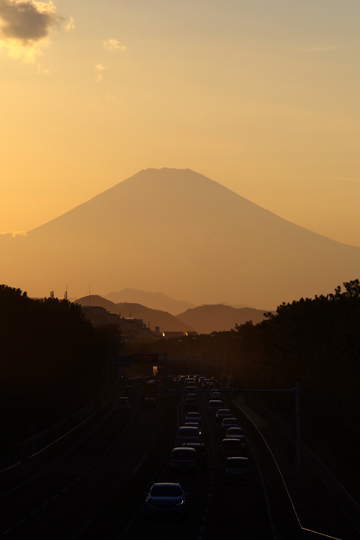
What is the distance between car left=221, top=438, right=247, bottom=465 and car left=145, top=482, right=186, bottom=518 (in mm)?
26391

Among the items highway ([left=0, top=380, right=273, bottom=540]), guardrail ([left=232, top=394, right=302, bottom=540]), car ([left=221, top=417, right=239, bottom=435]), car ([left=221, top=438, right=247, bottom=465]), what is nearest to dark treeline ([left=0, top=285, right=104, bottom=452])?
highway ([left=0, top=380, right=273, bottom=540])

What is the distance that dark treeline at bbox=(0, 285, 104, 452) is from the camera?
97.3 metres

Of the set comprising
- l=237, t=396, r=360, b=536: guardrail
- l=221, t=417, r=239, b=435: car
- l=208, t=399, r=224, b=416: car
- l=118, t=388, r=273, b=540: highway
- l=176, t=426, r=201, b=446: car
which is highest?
l=208, t=399, r=224, b=416: car

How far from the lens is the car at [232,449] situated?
6600cm

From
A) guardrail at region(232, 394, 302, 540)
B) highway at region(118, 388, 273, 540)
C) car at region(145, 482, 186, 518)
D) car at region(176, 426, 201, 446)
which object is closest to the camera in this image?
highway at region(118, 388, 273, 540)

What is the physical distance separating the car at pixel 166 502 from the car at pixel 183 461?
59.0ft

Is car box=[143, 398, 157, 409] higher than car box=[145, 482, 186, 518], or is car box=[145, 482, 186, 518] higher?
car box=[143, 398, 157, 409]

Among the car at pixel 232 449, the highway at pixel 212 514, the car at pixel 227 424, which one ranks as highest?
the car at pixel 227 424

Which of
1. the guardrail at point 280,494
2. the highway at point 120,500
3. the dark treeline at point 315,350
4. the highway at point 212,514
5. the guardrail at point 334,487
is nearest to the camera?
the highway at point 212,514

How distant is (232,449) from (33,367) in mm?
53198

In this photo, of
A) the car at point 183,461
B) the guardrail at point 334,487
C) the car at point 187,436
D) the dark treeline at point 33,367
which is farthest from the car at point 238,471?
the dark treeline at point 33,367

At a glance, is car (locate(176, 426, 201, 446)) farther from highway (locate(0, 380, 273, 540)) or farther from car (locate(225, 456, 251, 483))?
car (locate(225, 456, 251, 483))

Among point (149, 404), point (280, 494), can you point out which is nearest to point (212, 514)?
point (280, 494)

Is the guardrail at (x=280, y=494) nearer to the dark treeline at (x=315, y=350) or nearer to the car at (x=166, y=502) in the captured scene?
the car at (x=166, y=502)
